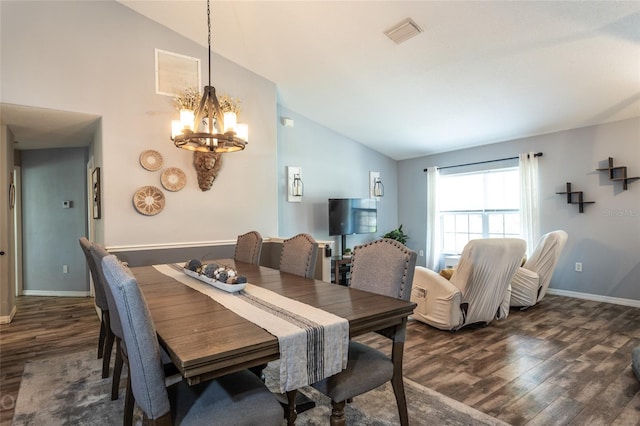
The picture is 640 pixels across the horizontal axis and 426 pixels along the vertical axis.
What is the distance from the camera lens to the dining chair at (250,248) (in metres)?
3.11

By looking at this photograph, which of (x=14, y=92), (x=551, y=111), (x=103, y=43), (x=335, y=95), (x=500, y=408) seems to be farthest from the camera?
(x=335, y=95)

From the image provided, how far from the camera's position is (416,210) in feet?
22.2

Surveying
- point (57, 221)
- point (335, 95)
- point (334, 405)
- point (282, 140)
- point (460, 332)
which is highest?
point (335, 95)

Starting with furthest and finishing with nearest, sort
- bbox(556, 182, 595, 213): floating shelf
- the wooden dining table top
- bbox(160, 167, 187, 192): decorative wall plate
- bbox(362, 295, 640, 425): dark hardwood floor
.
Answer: bbox(556, 182, 595, 213): floating shelf < bbox(160, 167, 187, 192): decorative wall plate < bbox(362, 295, 640, 425): dark hardwood floor < the wooden dining table top

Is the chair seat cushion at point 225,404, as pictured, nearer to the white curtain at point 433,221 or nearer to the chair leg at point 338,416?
the chair leg at point 338,416

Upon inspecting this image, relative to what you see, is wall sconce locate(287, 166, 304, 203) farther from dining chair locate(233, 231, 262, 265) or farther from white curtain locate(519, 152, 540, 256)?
white curtain locate(519, 152, 540, 256)

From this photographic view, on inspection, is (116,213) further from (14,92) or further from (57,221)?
(57,221)

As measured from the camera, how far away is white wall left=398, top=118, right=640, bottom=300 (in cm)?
437

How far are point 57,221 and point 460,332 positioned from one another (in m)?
6.00

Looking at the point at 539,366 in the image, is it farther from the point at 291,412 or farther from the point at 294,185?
the point at 294,185

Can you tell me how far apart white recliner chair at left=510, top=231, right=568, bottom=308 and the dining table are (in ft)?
10.2

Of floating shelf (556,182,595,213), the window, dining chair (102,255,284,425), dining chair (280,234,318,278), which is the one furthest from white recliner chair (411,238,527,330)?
dining chair (102,255,284,425)

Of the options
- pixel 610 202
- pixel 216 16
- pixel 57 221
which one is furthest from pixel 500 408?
pixel 57 221

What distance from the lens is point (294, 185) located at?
554cm
